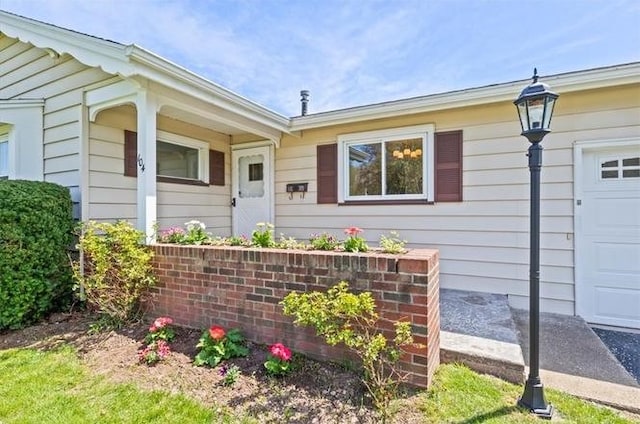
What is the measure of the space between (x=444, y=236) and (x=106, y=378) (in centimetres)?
417

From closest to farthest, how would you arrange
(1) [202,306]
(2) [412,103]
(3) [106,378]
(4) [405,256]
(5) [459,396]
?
(5) [459,396]
(4) [405,256]
(3) [106,378]
(1) [202,306]
(2) [412,103]

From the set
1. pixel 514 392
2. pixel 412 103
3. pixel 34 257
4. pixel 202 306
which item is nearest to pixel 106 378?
pixel 202 306

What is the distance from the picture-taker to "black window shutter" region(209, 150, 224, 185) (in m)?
5.99

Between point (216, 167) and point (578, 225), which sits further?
point (216, 167)

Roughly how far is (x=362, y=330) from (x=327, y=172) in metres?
3.45

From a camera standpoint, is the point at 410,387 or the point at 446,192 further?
the point at 446,192

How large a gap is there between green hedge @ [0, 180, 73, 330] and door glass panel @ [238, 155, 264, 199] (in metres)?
2.84

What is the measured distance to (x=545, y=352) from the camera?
3.05 meters

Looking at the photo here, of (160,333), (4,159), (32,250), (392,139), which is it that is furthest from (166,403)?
(4,159)

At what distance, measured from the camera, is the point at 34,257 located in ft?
11.9

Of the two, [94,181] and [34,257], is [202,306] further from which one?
[94,181]

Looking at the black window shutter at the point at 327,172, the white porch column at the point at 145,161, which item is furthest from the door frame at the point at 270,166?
the white porch column at the point at 145,161

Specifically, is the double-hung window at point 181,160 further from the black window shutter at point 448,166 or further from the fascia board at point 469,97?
the black window shutter at point 448,166

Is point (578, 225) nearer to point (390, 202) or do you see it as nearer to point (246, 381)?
point (390, 202)
